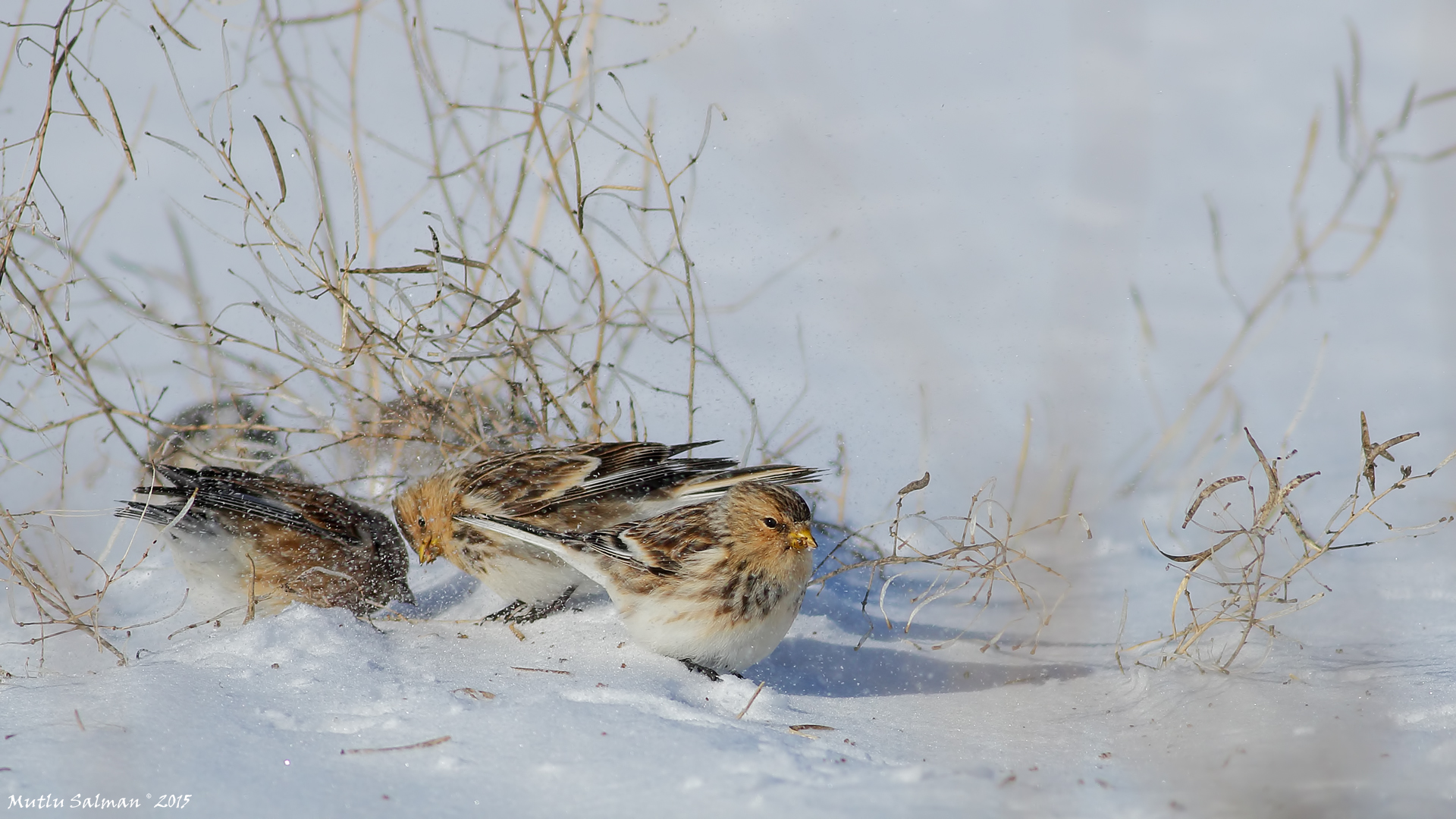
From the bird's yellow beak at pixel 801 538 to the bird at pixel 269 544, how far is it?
182 cm

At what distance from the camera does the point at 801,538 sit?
3.69 metres

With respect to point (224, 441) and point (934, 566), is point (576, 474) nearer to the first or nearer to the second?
point (934, 566)

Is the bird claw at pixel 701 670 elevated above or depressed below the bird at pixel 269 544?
below

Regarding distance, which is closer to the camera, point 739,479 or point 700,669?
point 700,669

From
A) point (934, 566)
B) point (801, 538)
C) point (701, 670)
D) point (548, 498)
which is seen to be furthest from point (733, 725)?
point (934, 566)

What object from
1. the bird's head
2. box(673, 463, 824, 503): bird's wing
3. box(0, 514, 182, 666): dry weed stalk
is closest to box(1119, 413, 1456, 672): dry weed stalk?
box(673, 463, 824, 503): bird's wing

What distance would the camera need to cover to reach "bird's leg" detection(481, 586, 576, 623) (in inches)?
168

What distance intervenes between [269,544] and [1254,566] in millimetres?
3833

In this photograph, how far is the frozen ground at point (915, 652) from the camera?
2342 mm

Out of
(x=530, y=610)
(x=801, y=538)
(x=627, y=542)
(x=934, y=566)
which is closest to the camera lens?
(x=801, y=538)

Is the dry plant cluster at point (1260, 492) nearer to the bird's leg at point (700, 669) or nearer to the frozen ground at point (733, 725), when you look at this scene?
the frozen ground at point (733, 725)

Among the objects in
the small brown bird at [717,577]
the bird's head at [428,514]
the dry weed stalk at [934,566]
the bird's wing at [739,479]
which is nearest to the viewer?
the small brown bird at [717,577]

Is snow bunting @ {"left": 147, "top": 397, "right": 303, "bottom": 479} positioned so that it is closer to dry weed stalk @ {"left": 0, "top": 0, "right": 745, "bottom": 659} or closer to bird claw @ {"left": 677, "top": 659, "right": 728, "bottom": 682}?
dry weed stalk @ {"left": 0, "top": 0, "right": 745, "bottom": 659}

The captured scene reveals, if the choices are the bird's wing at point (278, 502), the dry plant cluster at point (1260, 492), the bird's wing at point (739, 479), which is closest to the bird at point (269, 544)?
the bird's wing at point (278, 502)
